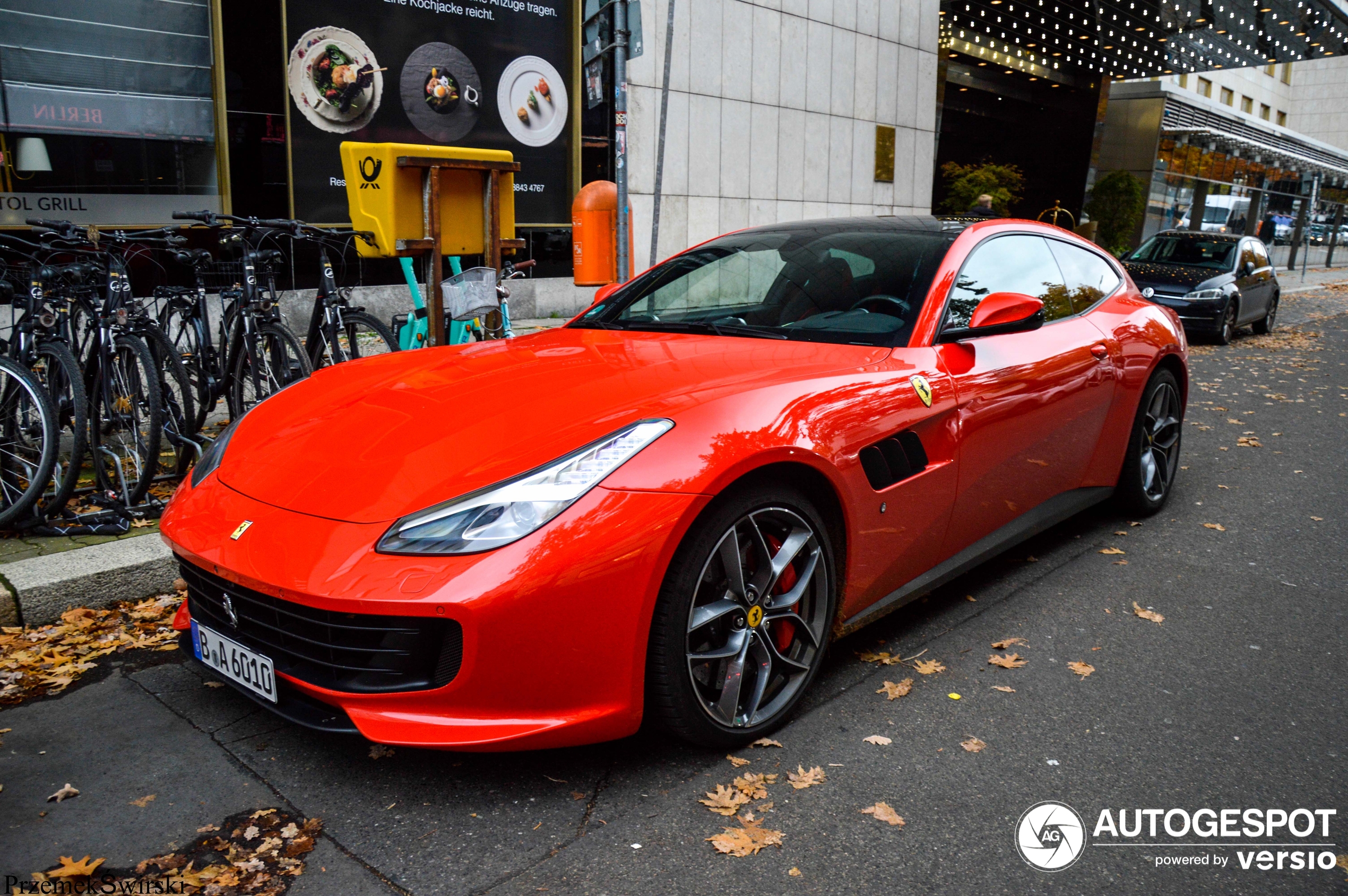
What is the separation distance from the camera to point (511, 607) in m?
2.21

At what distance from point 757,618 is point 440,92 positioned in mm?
10056

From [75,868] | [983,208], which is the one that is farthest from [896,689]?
[983,208]

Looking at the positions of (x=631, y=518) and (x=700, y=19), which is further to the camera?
(x=700, y=19)

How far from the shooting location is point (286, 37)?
975 centimetres

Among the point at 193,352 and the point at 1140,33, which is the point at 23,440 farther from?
the point at 1140,33

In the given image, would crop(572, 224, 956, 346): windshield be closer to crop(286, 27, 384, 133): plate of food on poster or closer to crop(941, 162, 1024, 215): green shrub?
crop(286, 27, 384, 133): plate of food on poster

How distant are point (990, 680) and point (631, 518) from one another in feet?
5.12

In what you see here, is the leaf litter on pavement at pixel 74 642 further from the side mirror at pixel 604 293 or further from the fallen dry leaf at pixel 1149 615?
the fallen dry leaf at pixel 1149 615

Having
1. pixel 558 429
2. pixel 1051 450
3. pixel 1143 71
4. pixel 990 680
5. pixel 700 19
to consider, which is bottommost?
pixel 990 680

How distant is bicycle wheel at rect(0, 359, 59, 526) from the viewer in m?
4.04

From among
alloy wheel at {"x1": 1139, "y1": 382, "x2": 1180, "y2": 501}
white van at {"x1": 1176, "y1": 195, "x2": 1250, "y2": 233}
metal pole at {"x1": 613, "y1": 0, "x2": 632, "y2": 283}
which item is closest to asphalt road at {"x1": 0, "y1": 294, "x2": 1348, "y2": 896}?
alloy wheel at {"x1": 1139, "y1": 382, "x2": 1180, "y2": 501}

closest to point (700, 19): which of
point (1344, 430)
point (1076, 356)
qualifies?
point (1344, 430)

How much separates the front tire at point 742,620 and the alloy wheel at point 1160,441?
263cm

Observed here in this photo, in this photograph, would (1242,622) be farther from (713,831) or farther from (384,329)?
(384,329)
